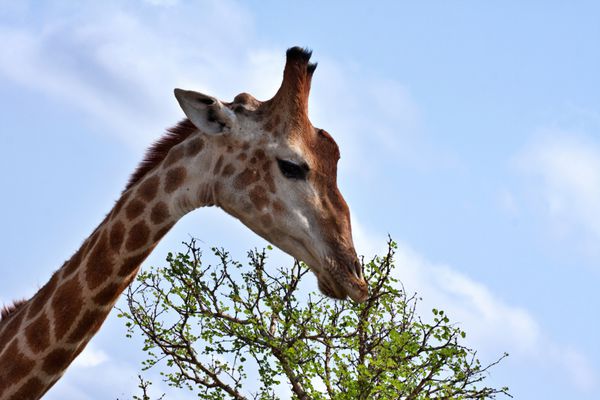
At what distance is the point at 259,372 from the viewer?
14.6 metres

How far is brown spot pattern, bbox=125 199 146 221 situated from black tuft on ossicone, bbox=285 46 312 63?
6.23 feet

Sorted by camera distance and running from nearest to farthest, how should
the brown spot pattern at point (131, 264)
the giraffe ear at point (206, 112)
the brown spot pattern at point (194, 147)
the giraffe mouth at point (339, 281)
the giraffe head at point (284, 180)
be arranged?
the giraffe mouth at point (339, 281) < the giraffe head at point (284, 180) < the brown spot pattern at point (131, 264) < the giraffe ear at point (206, 112) < the brown spot pattern at point (194, 147)

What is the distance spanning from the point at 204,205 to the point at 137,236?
63 centimetres

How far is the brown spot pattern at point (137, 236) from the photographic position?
7.42 meters

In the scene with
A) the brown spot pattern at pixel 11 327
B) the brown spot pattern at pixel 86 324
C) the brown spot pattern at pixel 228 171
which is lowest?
the brown spot pattern at pixel 11 327

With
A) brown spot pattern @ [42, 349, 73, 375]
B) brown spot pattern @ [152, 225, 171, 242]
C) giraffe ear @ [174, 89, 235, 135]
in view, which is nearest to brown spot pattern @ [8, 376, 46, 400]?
brown spot pattern @ [42, 349, 73, 375]

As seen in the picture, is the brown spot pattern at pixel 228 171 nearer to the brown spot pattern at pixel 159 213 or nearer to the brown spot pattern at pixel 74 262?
the brown spot pattern at pixel 159 213

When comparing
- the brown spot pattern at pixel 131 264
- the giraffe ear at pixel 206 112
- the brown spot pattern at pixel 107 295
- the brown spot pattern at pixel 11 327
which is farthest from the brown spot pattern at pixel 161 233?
the brown spot pattern at pixel 11 327

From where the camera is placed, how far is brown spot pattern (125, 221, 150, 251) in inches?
292

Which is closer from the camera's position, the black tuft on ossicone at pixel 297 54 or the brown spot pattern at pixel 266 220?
the brown spot pattern at pixel 266 220

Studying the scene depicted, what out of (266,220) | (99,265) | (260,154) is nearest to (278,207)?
(266,220)

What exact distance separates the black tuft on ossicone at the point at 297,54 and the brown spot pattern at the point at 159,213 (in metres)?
1.81

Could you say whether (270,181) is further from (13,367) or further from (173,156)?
(13,367)

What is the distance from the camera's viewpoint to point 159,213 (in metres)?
7.53
